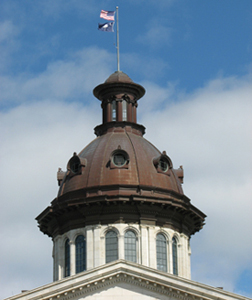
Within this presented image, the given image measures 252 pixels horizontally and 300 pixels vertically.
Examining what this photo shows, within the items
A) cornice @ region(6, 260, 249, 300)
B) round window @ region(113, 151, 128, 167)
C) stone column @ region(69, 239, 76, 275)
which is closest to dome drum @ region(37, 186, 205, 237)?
stone column @ region(69, 239, 76, 275)

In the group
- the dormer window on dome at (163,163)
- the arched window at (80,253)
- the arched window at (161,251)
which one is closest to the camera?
the arched window at (161,251)

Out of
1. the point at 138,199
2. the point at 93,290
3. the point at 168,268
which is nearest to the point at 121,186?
the point at 138,199

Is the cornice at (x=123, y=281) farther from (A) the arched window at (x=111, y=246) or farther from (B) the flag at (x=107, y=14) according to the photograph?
(B) the flag at (x=107, y=14)

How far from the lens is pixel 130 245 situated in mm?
65125

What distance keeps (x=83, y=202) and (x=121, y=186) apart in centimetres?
282

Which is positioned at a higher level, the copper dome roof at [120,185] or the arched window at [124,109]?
the arched window at [124,109]

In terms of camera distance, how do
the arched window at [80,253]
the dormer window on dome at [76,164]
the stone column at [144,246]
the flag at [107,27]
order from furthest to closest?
the flag at [107,27]
the dormer window on dome at [76,164]
the arched window at [80,253]
the stone column at [144,246]

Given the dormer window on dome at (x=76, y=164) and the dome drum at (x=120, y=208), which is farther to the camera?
the dormer window on dome at (x=76, y=164)

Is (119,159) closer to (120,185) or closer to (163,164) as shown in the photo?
(120,185)

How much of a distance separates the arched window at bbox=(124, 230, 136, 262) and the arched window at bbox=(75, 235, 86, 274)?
116 inches

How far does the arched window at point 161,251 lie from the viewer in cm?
6552

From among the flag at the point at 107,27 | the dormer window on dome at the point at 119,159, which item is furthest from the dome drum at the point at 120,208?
the flag at the point at 107,27

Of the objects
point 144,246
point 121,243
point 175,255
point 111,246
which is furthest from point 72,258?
point 175,255

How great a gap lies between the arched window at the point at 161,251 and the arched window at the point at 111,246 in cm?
297
